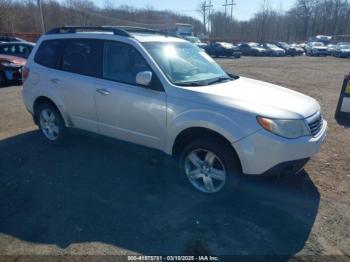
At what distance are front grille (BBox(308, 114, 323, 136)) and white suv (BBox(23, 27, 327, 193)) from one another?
16mm

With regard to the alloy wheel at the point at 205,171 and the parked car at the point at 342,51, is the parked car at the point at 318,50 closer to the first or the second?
the parked car at the point at 342,51

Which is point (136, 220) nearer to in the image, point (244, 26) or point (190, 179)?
point (190, 179)

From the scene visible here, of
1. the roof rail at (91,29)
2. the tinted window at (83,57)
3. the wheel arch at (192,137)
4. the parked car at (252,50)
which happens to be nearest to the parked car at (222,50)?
the parked car at (252,50)

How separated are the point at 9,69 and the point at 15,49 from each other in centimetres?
148

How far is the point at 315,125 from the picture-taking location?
3623 millimetres

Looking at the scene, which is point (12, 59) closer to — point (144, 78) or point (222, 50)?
point (144, 78)

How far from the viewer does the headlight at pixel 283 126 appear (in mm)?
3195

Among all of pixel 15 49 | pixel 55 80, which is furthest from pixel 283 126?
pixel 15 49

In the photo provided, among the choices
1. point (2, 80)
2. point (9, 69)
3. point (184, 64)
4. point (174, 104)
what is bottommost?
point (2, 80)

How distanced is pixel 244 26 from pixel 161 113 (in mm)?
94388

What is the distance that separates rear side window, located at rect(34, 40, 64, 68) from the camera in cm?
502

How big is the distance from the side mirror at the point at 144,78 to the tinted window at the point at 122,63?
0.22 metres

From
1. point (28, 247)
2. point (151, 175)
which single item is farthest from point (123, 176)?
point (28, 247)

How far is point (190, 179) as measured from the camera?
12.7 ft
